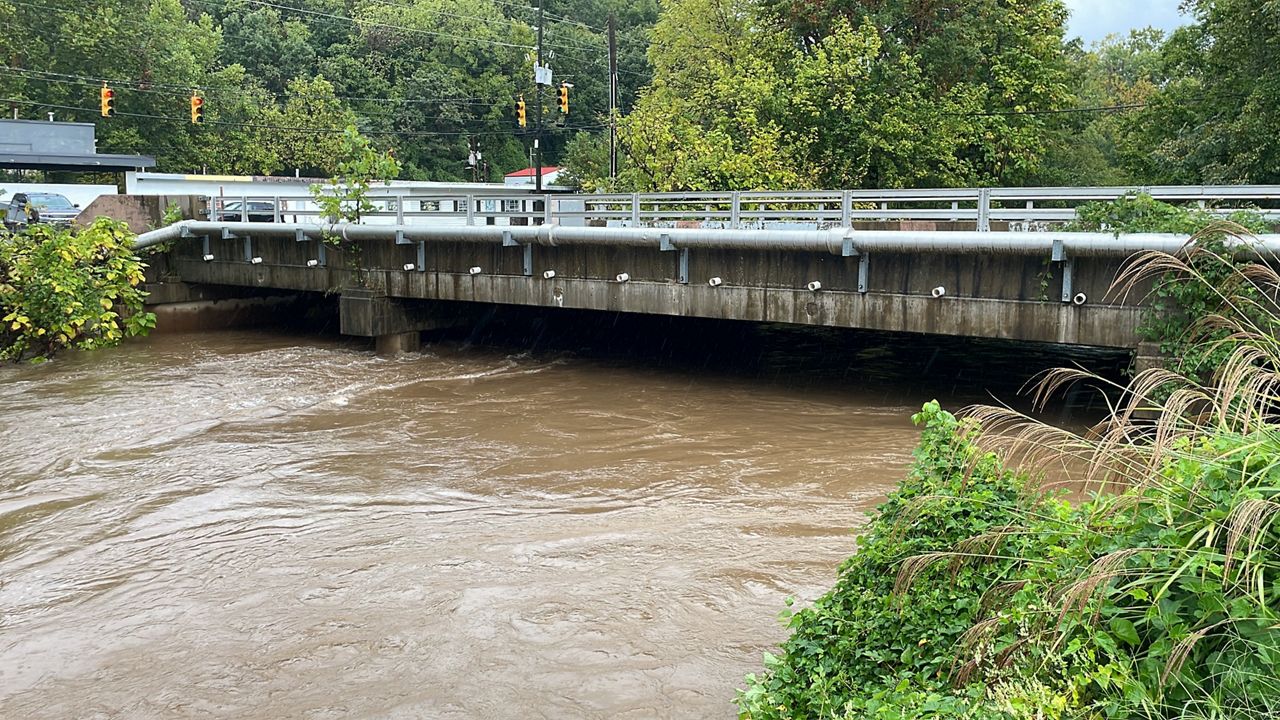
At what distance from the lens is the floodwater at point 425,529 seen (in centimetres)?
730

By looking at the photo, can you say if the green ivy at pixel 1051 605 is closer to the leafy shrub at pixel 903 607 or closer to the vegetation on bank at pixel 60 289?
the leafy shrub at pixel 903 607

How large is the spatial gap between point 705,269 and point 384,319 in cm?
729

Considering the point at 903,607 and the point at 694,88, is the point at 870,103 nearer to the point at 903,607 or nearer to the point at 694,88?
the point at 694,88

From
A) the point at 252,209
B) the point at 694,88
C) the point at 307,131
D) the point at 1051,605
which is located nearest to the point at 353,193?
the point at 252,209

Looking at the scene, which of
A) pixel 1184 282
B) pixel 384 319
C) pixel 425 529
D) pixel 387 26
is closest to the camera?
pixel 425 529

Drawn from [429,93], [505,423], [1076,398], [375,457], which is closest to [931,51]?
[1076,398]

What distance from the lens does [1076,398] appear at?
1658cm

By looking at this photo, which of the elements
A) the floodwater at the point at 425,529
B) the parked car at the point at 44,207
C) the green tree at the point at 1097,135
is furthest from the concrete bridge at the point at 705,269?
the green tree at the point at 1097,135

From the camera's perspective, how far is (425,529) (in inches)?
414

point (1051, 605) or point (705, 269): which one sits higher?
point (705, 269)

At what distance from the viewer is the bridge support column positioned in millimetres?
21234

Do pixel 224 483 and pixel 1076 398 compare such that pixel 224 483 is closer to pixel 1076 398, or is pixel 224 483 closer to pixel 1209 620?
pixel 1209 620

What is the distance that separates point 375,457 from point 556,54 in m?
70.5

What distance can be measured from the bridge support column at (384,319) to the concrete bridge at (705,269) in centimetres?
3
